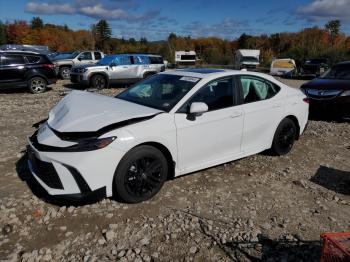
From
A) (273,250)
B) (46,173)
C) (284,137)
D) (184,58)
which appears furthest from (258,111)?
(184,58)

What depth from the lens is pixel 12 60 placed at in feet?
44.8

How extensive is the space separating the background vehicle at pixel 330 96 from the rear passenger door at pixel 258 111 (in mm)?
3702

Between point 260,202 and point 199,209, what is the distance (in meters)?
0.85

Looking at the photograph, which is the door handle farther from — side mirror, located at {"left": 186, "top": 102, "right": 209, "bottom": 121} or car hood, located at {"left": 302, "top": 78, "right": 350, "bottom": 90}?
car hood, located at {"left": 302, "top": 78, "right": 350, "bottom": 90}

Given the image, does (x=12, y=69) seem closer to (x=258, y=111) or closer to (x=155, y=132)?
(x=258, y=111)

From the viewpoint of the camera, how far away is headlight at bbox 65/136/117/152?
3.86m

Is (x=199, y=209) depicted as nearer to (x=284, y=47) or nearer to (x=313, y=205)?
(x=313, y=205)

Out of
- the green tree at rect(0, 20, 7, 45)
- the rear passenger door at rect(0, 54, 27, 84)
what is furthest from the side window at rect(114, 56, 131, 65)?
the green tree at rect(0, 20, 7, 45)

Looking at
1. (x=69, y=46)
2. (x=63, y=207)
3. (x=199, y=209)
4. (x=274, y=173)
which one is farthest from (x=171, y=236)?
(x=69, y=46)

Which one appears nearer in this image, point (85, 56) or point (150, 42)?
point (85, 56)

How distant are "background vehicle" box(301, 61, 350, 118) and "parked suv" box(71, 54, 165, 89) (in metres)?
8.85

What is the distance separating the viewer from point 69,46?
277 ft

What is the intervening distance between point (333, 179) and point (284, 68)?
23661 mm

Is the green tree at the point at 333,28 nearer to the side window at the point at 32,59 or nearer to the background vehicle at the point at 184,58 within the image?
the background vehicle at the point at 184,58
